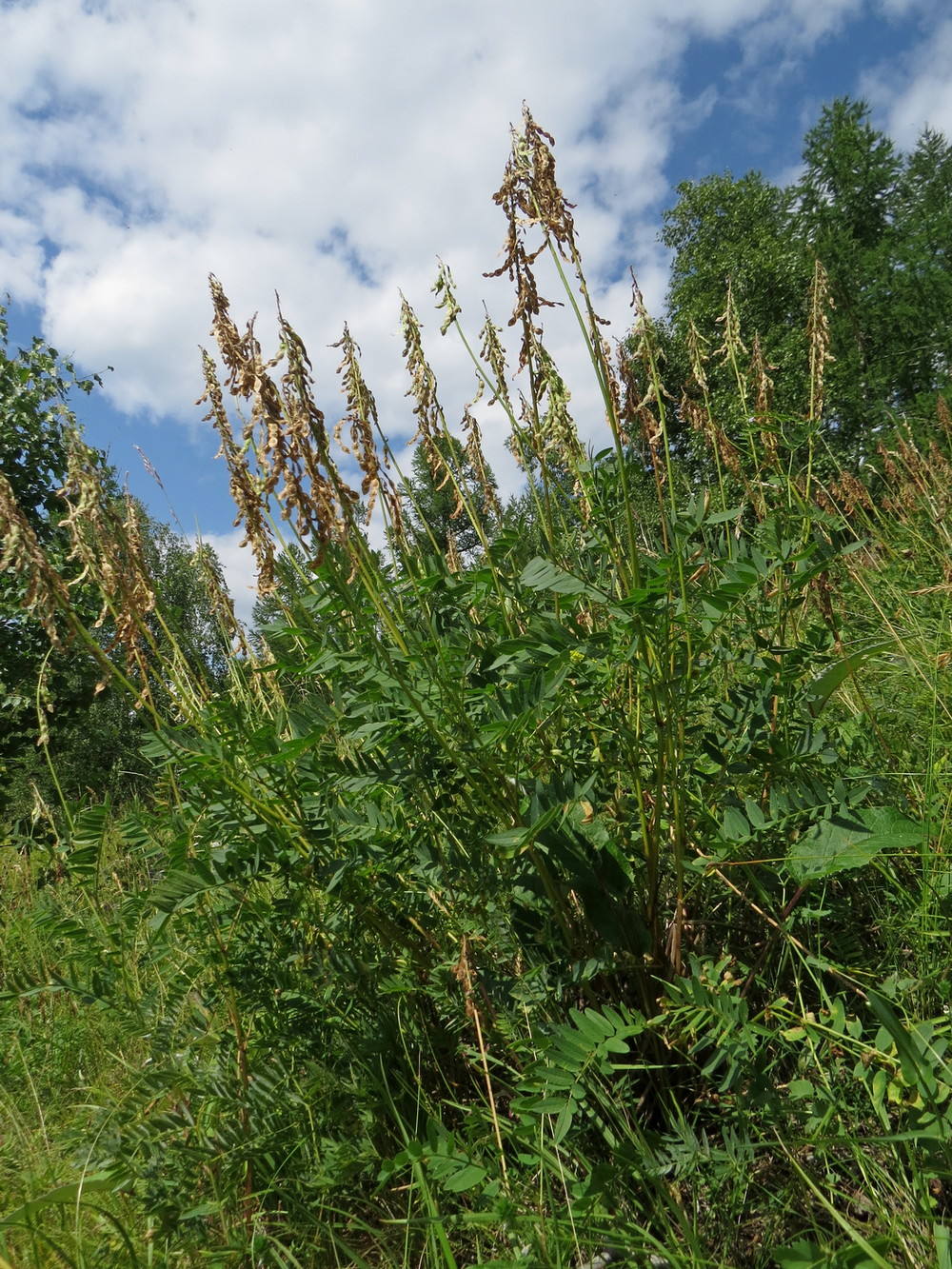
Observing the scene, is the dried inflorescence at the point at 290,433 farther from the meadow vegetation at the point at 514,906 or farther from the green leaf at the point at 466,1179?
the green leaf at the point at 466,1179

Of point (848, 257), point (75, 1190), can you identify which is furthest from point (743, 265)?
point (75, 1190)

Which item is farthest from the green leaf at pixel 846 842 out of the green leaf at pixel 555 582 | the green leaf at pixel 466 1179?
the green leaf at pixel 466 1179

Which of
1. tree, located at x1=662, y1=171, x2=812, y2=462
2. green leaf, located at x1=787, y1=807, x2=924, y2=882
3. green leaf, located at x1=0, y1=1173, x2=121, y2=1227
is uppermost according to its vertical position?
tree, located at x1=662, y1=171, x2=812, y2=462

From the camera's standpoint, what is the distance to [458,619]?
5.88 ft

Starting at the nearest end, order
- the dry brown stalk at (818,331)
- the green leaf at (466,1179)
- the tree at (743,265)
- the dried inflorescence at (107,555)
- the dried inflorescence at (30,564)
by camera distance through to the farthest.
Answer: the green leaf at (466,1179) < the dried inflorescence at (30,564) < the dried inflorescence at (107,555) < the dry brown stalk at (818,331) < the tree at (743,265)

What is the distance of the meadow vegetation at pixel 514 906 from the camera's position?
4.28ft

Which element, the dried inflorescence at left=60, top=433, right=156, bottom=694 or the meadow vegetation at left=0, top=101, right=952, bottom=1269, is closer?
the meadow vegetation at left=0, top=101, right=952, bottom=1269

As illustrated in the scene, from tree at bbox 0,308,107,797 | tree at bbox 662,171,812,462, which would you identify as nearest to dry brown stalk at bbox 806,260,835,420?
tree at bbox 0,308,107,797

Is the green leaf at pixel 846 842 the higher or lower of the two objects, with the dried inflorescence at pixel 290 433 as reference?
lower

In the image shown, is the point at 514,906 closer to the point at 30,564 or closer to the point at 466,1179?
the point at 466,1179

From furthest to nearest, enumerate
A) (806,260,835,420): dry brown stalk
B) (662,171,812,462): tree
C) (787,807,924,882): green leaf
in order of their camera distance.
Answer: (662,171,812,462): tree
(806,260,835,420): dry brown stalk
(787,807,924,882): green leaf

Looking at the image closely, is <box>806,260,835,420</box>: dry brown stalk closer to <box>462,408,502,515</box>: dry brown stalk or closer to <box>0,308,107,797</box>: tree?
<box>462,408,502,515</box>: dry brown stalk

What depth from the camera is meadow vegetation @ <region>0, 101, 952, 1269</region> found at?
1.30 metres

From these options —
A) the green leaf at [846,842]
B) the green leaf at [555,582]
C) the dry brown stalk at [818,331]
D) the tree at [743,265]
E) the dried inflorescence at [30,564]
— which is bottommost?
the green leaf at [846,842]
